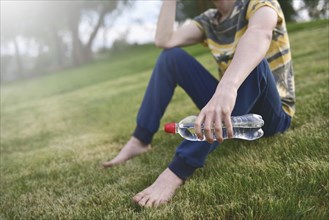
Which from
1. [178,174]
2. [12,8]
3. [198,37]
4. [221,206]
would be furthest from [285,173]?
[12,8]

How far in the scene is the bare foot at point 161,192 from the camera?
1.98 m

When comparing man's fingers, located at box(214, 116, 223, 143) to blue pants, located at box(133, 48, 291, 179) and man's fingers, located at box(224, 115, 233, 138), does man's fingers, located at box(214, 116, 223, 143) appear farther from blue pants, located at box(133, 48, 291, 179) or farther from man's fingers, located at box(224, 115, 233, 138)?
blue pants, located at box(133, 48, 291, 179)

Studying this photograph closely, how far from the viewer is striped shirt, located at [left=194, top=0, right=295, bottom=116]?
244cm

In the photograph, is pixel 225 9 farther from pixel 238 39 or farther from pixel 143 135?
pixel 143 135

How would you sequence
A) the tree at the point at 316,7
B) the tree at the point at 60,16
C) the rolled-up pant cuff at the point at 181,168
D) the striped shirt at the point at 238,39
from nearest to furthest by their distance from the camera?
the rolled-up pant cuff at the point at 181,168, the striped shirt at the point at 238,39, the tree at the point at 316,7, the tree at the point at 60,16

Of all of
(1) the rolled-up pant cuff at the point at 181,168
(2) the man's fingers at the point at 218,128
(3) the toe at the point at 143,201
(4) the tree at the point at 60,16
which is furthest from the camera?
(4) the tree at the point at 60,16

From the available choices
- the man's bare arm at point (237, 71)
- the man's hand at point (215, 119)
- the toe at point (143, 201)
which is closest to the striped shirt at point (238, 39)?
the man's bare arm at point (237, 71)

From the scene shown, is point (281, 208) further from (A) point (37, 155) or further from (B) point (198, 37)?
(A) point (37, 155)

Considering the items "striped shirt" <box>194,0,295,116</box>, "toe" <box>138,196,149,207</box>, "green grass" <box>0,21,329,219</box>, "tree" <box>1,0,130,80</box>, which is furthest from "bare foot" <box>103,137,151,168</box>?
"tree" <box>1,0,130,80</box>

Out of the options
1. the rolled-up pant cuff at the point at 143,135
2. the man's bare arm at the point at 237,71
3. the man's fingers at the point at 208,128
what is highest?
the man's bare arm at the point at 237,71

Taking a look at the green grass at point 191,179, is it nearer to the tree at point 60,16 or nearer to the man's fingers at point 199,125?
the man's fingers at point 199,125

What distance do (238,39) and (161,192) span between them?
1.08 meters

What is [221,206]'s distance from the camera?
66.8 inches

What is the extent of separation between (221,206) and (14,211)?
1.18 metres
